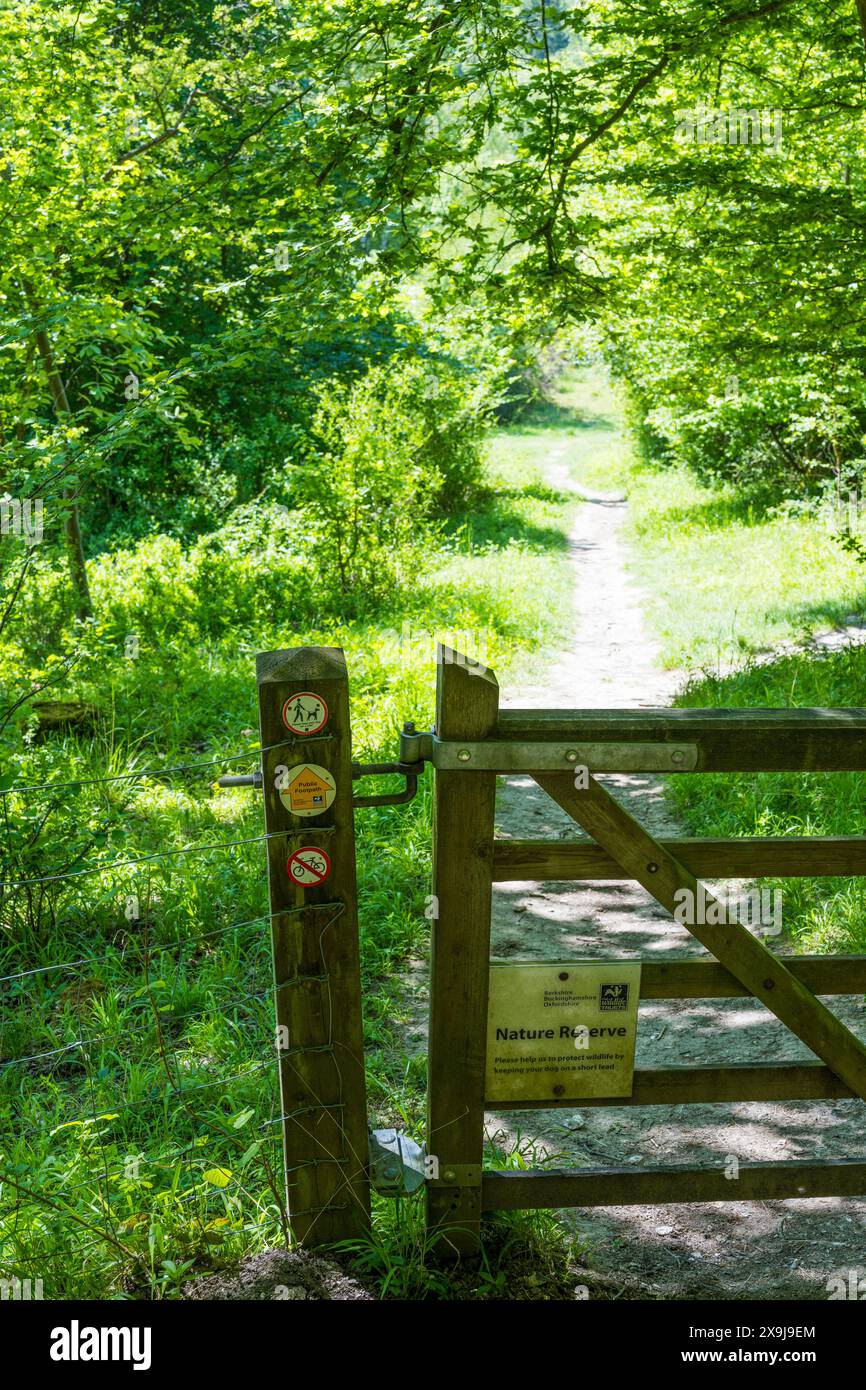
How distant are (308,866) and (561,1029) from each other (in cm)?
80

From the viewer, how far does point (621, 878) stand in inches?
101

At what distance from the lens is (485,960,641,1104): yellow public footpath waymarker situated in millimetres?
2723

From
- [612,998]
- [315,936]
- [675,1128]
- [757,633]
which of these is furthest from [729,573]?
[315,936]

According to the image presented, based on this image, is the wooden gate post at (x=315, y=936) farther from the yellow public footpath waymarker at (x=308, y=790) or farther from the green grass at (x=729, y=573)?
the green grass at (x=729, y=573)

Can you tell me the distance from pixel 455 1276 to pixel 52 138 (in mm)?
9391

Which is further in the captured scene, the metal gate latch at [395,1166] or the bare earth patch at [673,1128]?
the bare earth patch at [673,1128]

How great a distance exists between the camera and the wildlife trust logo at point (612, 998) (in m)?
2.73

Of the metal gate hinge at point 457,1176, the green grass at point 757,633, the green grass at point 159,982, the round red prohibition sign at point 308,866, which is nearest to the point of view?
the round red prohibition sign at point 308,866

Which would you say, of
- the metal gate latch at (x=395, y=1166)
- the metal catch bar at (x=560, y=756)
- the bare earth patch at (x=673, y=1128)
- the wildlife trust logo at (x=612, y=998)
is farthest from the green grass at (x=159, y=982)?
the wildlife trust logo at (x=612, y=998)

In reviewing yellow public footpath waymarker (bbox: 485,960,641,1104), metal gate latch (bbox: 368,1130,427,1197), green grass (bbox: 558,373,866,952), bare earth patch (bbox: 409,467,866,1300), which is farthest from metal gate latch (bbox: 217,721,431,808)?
green grass (bbox: 558,373,866,952)

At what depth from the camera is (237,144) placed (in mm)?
7152

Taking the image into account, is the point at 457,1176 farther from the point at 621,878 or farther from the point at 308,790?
the point at 308,790
